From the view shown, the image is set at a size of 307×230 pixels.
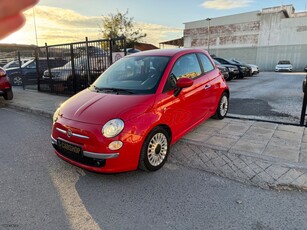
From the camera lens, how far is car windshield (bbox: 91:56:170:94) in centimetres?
378

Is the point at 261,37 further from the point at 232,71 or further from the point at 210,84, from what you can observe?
the point at 210,84

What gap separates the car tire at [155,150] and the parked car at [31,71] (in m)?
7.56

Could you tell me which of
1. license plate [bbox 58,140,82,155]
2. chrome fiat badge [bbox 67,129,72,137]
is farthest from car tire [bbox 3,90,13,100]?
chrome fiat badge [bbox 67,129,72,137]

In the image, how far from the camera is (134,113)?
Result: 3.21m

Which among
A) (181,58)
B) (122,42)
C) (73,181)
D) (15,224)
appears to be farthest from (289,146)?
(122,42)

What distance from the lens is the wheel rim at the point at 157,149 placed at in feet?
11.4

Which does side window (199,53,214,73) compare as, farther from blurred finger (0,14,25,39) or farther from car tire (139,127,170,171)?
blurred finger (0,14,25,39)

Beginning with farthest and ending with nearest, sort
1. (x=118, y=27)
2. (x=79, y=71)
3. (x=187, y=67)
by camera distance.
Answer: (x=118, y=27) → (x=79, y=71) → (x=187, y=67)

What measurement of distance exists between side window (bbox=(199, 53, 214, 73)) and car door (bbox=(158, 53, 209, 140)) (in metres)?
0.23

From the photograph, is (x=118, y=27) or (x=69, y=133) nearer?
(x=69, y=133)

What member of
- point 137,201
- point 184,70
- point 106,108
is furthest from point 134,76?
point 137,201

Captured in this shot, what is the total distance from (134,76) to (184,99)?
96 centimetres

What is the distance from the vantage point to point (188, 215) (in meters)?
2.63

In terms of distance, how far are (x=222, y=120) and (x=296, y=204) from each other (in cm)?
298
